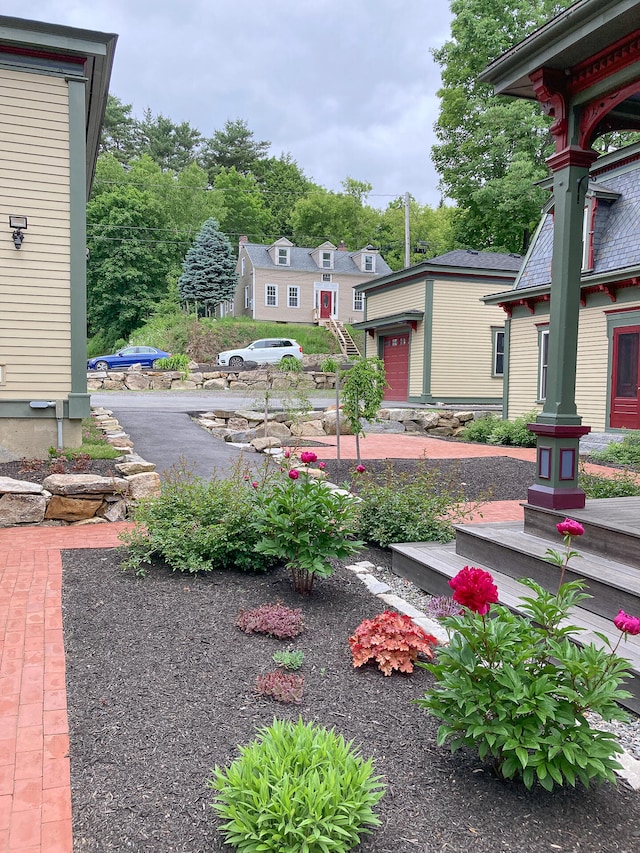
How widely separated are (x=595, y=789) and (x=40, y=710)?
2.32 m

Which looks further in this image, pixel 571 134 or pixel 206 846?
pixel 571 134

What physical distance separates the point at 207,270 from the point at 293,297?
5863 millimetres

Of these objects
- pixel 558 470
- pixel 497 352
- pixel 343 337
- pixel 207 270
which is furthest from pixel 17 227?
pixel 343 337

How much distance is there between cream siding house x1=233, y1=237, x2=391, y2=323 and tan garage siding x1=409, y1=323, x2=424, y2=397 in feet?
47.4

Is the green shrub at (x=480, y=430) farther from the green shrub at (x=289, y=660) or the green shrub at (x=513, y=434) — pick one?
the green shrub at (x=289, y=660)

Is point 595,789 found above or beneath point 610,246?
beneath

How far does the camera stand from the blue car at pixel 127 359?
26.0 metres

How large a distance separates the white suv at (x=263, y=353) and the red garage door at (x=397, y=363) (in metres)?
5.90

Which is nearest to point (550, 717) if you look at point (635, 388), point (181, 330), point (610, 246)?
point (635, 388)

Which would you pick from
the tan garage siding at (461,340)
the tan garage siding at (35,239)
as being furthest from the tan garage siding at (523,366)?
the tan garage siding at (35,239)

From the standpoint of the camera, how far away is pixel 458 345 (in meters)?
20.2

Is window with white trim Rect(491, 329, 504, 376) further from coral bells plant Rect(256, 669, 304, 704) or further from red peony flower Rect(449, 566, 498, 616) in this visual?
red peony flower Rect(449, 566, 498, 616)

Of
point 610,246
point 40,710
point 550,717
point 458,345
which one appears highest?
point 610,246

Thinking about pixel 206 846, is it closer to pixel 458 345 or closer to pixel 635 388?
pixel 635 388
